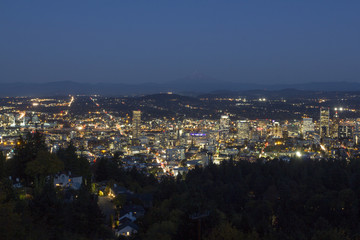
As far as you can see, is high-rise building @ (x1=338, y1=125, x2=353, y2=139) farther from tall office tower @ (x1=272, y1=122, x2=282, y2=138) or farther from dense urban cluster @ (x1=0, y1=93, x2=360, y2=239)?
tall office tower @ (x1=272, y1=122, x2=282, y2=138)

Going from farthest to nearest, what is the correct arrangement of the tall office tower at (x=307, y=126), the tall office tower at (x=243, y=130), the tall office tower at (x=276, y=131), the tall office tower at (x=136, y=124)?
the tall office tower at (x=307, y=126) → the tall office tower at (x=276, y=131) → the tall office tower at (x=243, y=130) → the tall office tower at (x=136, y=124)

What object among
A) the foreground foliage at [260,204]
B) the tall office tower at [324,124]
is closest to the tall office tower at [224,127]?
the tall office tower at [324,124]

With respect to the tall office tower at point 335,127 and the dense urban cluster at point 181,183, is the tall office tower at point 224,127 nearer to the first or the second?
the dense urban cluster at point 181,183

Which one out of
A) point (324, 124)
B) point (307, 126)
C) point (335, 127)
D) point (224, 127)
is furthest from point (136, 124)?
point (335, 127)

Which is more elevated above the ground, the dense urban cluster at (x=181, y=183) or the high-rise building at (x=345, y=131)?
the dense urban cluster at (x=181, y=183)

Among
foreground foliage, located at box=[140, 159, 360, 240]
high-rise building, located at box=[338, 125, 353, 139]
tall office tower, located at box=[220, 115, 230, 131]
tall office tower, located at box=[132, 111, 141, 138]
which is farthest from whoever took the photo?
tall office tower, located at box=[220, 115, 230, 131]

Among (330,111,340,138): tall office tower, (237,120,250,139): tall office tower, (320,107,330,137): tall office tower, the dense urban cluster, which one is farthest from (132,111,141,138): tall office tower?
(330,111,340,138): tall office tower

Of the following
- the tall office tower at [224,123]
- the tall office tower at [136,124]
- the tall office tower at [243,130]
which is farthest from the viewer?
the tall office tower at [224,123]

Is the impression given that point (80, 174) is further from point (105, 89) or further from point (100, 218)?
point (105, 89)
